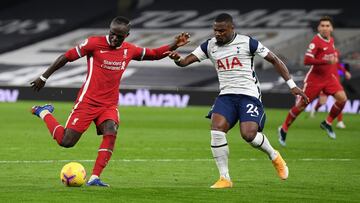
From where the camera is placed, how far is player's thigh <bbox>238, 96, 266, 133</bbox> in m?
11.7

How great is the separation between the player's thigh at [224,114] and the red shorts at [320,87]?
7481 mm

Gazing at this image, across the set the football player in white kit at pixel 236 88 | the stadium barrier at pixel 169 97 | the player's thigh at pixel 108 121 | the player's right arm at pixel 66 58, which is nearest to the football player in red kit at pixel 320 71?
the football player in white kit at pixel 236 88

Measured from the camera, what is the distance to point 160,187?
36.7 feet

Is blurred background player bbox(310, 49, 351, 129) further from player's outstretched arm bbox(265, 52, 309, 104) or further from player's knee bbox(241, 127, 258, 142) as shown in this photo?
player's knee bbox(241, 127, 258, 142)

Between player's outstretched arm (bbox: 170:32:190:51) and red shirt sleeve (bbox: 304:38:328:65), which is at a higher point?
Result: player's outstretched arm (bbox: 170:32:190:51)

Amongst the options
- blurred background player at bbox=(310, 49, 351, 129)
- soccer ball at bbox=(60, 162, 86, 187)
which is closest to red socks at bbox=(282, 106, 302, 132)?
blurred background player at bbox=(310, 49, 351, 129)

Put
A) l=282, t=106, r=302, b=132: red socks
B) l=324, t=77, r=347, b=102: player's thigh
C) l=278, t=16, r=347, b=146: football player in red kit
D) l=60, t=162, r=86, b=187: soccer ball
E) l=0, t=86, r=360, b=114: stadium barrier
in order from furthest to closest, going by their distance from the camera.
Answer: l=0, t=86, r=360, b=114: stadium barrier
l=324, t=77, r=347, b=102: player's thigh
l=278, t=16, r=347, b=146: football player in red kit
l=282, t=106, r=302, b=132: red socks
l=60, t=162, r=86, b=187: soccer ball

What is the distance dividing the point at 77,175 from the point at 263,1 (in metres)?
39.0

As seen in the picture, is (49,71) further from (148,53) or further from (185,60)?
(185,60)

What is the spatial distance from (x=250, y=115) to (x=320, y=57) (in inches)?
303

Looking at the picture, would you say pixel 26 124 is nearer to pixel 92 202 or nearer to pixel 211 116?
pixel 211 116

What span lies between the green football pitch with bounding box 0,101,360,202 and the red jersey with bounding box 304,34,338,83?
1.42m

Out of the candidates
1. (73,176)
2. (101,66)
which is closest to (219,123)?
→ (101,66)

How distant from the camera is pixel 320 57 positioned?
1916cm
